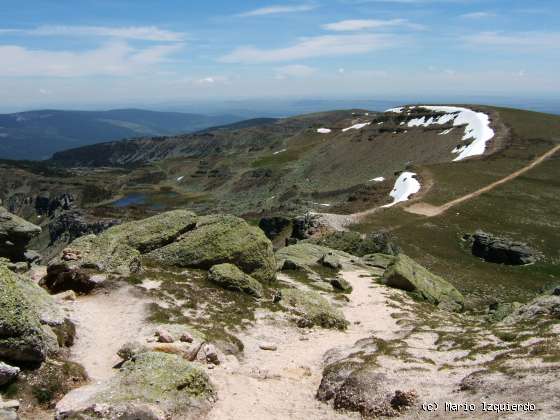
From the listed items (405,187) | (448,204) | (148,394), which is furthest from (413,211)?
(148,394)

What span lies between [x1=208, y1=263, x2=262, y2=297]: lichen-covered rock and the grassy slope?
2191 cm

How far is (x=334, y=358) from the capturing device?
20.9 m

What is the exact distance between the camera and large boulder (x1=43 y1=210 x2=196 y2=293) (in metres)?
26.5

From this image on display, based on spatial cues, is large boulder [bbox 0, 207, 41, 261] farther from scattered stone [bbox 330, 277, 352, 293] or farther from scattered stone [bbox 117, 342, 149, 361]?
scattered stone [bbox 330, 277, 352, 293]

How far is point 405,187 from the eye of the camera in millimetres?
84438

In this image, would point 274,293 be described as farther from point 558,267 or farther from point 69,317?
point 558,267

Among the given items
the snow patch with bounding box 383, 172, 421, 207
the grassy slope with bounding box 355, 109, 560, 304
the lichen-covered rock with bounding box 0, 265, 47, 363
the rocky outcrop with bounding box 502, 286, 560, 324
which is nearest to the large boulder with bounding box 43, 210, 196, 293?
the lichen-covered rock with bounding box 0, 265, 47, 363

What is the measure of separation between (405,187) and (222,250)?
59232mm

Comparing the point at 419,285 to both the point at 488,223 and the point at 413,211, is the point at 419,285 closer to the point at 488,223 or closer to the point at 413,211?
the point at 488,223

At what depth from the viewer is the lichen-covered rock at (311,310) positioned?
86.6ft

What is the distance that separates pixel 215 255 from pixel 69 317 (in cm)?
1119

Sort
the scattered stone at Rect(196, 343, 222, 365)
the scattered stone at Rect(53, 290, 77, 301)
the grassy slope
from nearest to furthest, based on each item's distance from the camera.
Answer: the scattered stone at Rect(196, 343, 222, 365)
the scattered stone at Rect(53, 290, 77, 301)
the grassy slope

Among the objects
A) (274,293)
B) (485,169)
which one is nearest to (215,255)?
(274,293)

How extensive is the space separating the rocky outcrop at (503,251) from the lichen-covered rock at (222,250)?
32.6 metres
